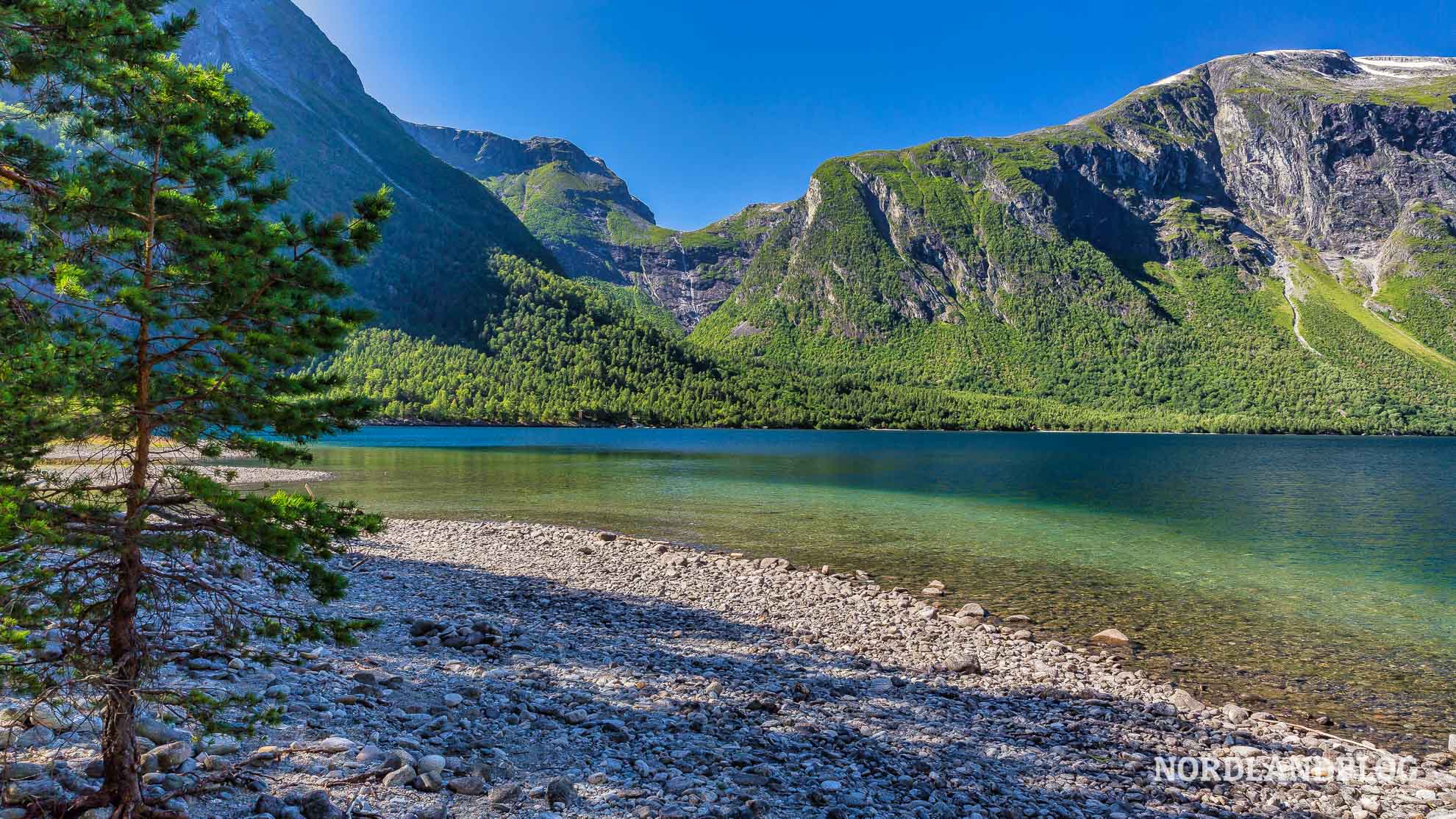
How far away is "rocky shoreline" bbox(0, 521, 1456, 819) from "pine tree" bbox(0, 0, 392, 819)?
96cm

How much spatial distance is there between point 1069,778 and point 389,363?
665ft

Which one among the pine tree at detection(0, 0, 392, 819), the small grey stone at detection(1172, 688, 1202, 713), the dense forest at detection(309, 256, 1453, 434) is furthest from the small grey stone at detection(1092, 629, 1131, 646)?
the dense forest at detection(309, 256, 1453, 434)

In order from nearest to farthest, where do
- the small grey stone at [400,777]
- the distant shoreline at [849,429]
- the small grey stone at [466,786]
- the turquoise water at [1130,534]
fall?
1. the small grey stone at [400,777]
2. the small grey stone at [466,786]
3. the turquoise water at [1130,534]
4. the distant shoreline at [849,429]

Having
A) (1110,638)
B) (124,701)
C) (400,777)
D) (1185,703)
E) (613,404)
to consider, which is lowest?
(1110,638)

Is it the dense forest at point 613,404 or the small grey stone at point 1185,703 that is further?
the dense forest at point 613,404

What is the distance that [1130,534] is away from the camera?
32750mm

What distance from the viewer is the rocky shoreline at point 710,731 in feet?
21.5

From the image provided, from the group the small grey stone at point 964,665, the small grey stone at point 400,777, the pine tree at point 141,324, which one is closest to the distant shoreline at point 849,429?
the small grey stone at point 964,665

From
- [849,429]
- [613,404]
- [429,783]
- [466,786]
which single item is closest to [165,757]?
[429,783]

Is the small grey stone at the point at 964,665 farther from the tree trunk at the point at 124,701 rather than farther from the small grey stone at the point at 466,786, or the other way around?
the tree trunk at the point at 124,701

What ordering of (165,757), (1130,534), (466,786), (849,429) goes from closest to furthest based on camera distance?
1. (165,757)
2. (466,786)
3. (1130,534)
4. (849,429)

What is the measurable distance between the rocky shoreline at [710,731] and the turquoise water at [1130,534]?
11.2 feet

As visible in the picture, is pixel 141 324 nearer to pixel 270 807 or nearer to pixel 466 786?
pixel 270 807

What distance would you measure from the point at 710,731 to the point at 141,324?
8.00 m
